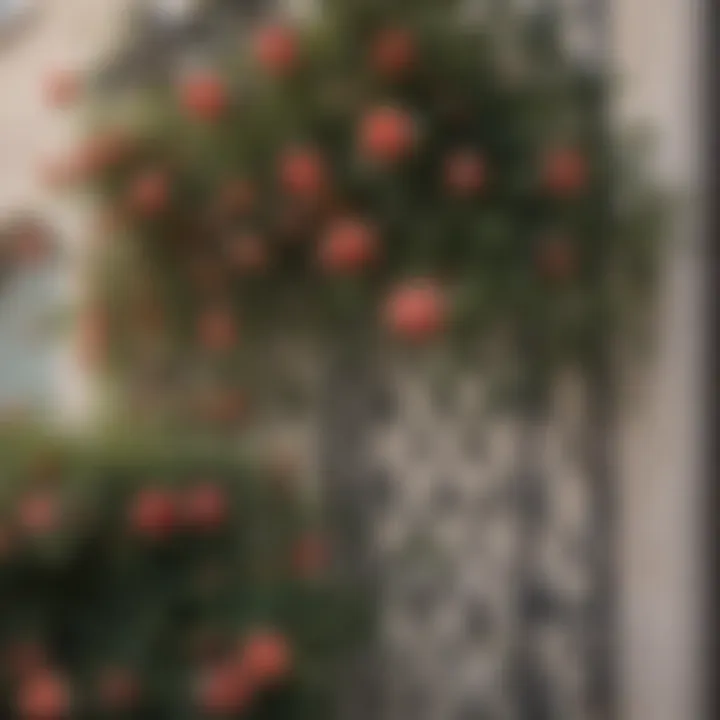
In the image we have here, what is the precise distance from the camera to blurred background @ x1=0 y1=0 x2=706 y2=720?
1.86 meters

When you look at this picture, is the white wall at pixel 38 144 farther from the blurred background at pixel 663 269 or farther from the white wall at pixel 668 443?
the white wall at pixel 668 443


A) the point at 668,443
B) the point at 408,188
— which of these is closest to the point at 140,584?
the point at 408,188

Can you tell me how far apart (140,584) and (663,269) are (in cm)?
87

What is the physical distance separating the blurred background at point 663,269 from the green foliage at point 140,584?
323 millimetres

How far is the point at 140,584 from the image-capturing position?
59.4 inches

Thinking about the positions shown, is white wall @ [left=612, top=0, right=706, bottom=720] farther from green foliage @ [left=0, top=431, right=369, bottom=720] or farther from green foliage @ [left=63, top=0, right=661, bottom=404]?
green foliage @ [left=0, top=431, right=369, bottom=720]

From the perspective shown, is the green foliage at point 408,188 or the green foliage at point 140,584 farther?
the green foliage at point 408,188

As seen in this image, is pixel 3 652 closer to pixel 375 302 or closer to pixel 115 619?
pixel 115 619

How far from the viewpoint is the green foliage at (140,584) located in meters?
1.47

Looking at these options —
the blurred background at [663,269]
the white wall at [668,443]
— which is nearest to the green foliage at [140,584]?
the blurred background at [663,269]

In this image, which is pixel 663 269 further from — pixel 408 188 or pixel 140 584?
pixel 140 584

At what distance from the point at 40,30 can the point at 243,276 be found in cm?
47

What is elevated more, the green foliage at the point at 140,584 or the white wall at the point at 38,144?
the white wall at the point at 38,144

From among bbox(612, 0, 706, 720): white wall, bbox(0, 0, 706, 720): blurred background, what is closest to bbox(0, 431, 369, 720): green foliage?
bbox(0, 0, 706, 720): blurred background
